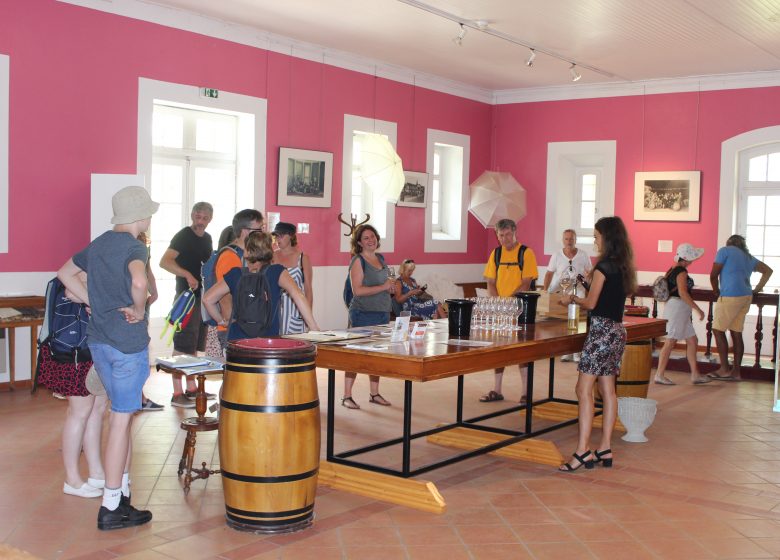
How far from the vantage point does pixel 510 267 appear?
24.4 ft

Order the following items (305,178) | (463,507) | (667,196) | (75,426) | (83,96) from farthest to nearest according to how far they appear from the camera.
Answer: (667,196) → (305,178) → (83,96) → (463,507) → (75,426)

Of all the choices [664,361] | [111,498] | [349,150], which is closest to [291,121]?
[349,150]

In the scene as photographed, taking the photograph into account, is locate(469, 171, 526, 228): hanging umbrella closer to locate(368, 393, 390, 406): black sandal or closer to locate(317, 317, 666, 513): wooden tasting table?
locate(368, 393, 390, 406): black sandal

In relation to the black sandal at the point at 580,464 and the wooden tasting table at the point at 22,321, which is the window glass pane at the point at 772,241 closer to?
the black sandal at the point at 580,464

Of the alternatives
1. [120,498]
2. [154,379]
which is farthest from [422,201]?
[120,498]

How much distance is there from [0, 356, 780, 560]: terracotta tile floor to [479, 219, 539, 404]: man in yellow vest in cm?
131

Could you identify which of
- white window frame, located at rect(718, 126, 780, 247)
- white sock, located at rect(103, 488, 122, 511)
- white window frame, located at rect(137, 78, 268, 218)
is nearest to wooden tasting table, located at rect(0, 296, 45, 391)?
white window frame, located at rect(137, 78, 268, 218)

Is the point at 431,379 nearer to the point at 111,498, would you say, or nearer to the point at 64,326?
the point at 111,498

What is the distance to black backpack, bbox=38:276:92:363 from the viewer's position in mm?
4461

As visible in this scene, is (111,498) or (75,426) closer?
(111,498)

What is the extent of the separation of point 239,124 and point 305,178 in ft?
3.22

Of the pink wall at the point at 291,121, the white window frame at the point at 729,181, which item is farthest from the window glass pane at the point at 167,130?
the white window frame at the point at 729,181

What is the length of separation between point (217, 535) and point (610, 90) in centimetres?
989

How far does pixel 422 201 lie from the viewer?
40.0 ft
